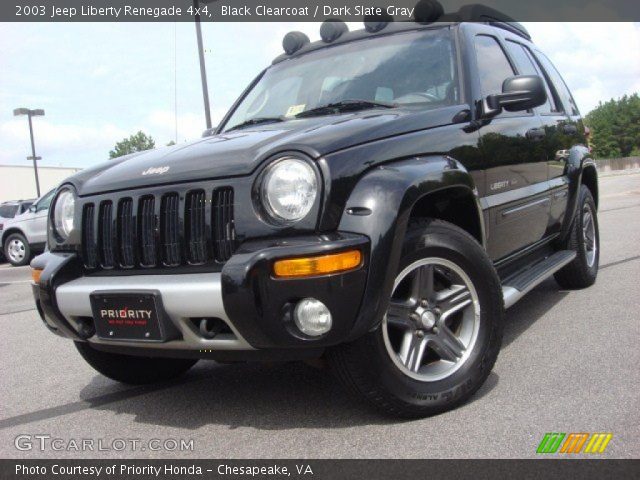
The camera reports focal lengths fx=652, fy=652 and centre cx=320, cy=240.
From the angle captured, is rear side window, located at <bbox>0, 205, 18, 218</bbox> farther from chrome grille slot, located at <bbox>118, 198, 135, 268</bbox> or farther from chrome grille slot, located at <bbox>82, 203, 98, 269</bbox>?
chrome grille slot, located at <bbox>118, 198, 135, 268</bbox>

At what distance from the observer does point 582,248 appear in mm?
5273

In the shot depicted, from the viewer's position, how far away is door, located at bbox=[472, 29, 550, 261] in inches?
143

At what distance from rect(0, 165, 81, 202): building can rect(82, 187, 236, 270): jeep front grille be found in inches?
2497

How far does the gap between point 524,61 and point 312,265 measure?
10.4 ft

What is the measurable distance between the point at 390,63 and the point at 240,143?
4.01 ft

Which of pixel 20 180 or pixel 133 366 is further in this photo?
pixel 20 180

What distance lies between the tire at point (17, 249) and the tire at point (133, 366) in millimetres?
12502

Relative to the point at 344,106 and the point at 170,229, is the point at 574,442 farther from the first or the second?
the point at 344,106

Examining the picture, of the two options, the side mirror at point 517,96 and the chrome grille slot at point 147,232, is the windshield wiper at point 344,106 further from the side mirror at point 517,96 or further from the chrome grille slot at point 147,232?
the chrome grille slot at point 147,232

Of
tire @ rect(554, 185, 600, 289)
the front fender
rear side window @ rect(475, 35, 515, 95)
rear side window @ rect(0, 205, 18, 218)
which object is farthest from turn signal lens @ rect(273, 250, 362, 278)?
rear side window @ rect(0, 205, 18, 218)

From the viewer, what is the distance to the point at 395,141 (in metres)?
2.85

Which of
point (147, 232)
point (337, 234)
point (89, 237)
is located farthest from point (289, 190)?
point (89, 237)
